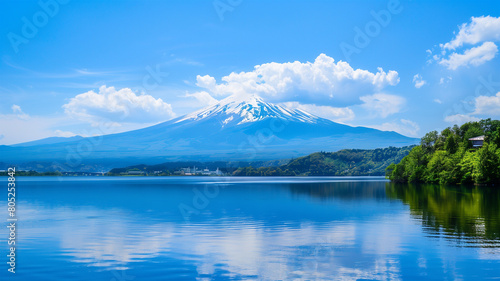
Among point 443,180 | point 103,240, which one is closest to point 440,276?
point 103,240

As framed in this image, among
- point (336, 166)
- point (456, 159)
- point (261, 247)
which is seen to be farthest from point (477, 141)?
point (336, 166)

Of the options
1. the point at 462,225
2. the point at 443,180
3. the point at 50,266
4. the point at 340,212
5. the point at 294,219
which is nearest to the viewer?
the point at 50,266

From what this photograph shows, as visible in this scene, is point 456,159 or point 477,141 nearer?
point 456,159

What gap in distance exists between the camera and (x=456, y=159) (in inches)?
2995

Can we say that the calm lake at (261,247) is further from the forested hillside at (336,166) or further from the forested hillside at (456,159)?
the forested hillside at (336,166)

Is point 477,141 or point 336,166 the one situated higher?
point 477,141

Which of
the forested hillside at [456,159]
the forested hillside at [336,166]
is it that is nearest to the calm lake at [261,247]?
the forested hillside at [456,159]

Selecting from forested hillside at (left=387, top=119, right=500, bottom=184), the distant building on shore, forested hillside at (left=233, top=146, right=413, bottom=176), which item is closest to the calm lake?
forested hillside at (left=387, top=119, right=500, bottom=184)

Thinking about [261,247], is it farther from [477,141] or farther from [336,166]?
[336,166]

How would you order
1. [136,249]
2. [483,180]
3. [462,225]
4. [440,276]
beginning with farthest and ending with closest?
[483,180], [462,225], [136,249], [440,276]

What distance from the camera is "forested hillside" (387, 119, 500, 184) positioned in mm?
65000

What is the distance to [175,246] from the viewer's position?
685 inches

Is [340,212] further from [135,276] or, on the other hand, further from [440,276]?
[135,276]

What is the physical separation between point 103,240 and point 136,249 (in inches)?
110
